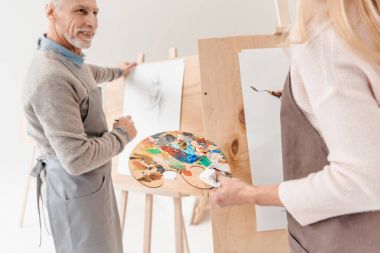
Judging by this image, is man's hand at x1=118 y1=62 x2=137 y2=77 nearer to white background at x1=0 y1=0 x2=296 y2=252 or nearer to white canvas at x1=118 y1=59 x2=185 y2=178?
white canvas at x1=118 y1=59 x2=185 y2=178

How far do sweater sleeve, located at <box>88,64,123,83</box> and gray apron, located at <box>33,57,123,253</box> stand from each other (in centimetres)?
25

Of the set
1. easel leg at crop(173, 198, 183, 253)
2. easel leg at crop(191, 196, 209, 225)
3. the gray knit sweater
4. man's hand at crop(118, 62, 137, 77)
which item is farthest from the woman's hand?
easel leg at crop(191, 196, 209, 225)

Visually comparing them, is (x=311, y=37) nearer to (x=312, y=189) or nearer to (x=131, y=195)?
(x=312, y=189)

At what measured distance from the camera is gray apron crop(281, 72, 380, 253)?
60 cm

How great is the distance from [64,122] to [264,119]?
60cm

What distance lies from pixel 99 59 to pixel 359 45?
204 cm

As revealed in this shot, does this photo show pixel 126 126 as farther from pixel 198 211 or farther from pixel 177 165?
pixel 198 211

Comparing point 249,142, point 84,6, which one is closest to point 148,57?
point 84,6

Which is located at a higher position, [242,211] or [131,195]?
[242,211]

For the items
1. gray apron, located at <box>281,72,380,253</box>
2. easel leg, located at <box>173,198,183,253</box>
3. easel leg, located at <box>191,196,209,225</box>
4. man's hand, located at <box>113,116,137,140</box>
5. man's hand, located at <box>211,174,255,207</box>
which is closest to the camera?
gray apron, located at <box>281,72,380,253</box>

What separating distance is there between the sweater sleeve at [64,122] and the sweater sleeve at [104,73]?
418 mm

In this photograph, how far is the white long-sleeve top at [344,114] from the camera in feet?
1.60

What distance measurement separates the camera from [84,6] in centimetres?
111

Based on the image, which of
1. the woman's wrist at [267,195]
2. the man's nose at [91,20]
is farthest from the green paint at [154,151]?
the man's nose at [91,20]
